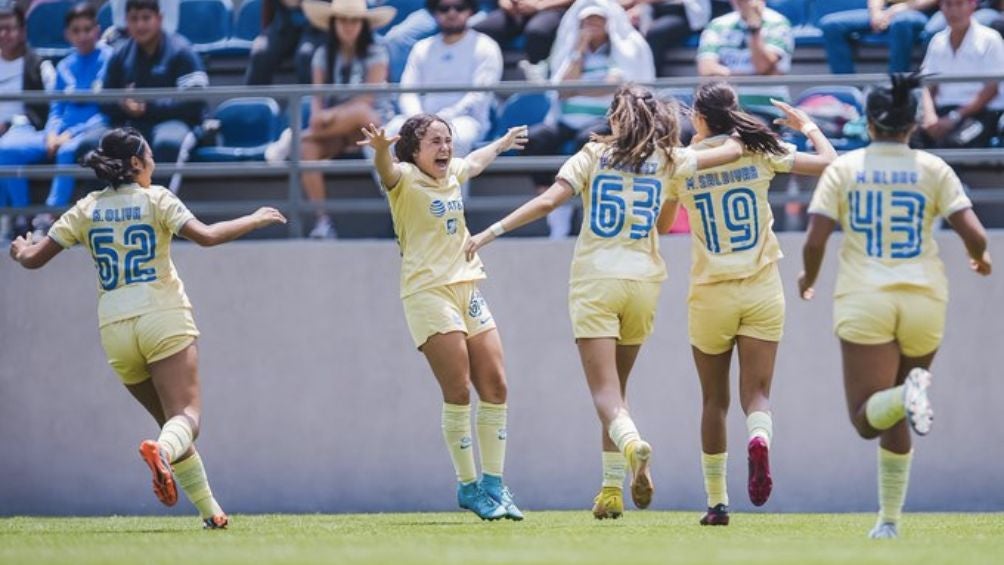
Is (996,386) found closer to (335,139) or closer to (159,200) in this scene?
(335,139)

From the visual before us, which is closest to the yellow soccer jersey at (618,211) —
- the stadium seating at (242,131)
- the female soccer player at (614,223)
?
the female soccer player at (614,223)

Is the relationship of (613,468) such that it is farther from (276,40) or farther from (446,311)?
(276,40)

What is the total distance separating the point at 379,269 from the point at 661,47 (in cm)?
276

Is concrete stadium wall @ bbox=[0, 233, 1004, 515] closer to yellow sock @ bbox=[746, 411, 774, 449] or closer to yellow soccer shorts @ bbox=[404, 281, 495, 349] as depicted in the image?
yellow soccer shorts @ bbox=[404, 281, 495, 349]

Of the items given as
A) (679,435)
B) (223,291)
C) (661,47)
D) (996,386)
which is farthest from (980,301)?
(223,291)

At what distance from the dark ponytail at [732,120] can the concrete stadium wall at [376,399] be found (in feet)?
9.10

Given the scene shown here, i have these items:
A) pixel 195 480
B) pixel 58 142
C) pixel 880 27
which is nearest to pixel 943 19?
pixel 880 27

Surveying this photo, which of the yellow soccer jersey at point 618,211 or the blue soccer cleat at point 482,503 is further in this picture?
Result: the blue soccer cleat at point 482,503

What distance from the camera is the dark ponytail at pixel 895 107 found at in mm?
8070

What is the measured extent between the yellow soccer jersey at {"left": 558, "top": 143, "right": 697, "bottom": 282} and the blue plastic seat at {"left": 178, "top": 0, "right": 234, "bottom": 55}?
5.78 meters

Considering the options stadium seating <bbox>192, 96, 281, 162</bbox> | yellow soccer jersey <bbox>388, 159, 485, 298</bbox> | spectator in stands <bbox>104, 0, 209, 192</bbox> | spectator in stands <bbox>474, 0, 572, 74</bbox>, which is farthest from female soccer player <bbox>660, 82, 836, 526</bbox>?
spectator in stands <bbox>104, 0, 209, 192</bbox>

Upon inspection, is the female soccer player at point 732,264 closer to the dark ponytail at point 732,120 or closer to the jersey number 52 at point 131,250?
the dark ponytail at point 732,120

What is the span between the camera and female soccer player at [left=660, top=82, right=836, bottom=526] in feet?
30.5

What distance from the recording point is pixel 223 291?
1258cm
